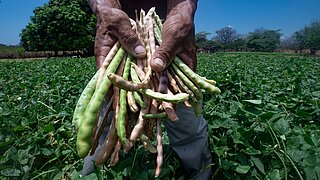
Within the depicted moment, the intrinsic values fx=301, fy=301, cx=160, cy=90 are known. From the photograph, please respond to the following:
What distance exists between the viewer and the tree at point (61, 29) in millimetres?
32906

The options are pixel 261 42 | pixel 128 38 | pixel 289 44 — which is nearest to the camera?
pixel 128 38

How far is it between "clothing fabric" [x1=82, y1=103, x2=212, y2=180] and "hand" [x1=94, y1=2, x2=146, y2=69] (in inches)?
17.6

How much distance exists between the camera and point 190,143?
6.21ft

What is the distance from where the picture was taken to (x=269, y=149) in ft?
6.32

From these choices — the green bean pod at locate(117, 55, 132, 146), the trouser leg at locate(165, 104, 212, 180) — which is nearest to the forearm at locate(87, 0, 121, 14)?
the green bean pod at locate(117, 55, 132, 146)

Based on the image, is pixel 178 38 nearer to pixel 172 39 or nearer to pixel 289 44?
pixel 172 39

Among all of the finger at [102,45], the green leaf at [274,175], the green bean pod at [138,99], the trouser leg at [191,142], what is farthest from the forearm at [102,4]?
the green leaf at [274,175]

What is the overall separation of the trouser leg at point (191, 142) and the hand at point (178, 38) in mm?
330

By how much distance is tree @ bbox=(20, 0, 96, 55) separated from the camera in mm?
32906

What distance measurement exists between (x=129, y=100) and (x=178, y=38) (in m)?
0.42

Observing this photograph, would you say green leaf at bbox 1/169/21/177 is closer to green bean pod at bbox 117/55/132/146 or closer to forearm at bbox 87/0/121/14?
green bean pod at bbox 117/55/132/146

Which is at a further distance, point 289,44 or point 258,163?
point 289,44

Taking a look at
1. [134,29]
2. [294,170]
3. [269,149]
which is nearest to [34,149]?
[134,29]

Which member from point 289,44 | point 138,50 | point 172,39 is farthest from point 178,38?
point 289,44
